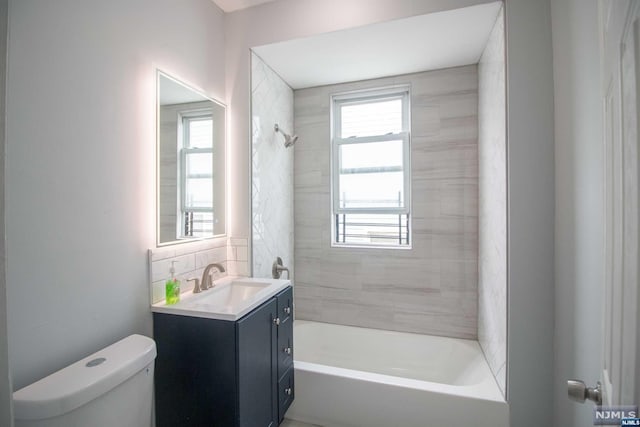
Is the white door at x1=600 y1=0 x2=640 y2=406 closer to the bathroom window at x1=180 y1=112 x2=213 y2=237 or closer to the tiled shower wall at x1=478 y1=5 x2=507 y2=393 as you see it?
the tiled shower wall at x1=478 y1=5 x2=507 y2=393

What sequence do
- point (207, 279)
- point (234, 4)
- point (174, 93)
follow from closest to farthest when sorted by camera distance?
1. point (174, 93)
2. point (207, 279)
3. point (234, 4)

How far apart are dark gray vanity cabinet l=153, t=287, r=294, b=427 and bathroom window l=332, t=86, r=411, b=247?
4.64 feet

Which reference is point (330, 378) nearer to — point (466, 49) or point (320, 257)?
point (320, 257)

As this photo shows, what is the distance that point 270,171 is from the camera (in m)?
2.33

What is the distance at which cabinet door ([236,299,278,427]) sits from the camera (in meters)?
1.29

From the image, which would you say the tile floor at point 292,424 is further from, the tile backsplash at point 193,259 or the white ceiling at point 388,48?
the white ceiling at point 388,48

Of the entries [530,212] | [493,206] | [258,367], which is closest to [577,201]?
[530,212]

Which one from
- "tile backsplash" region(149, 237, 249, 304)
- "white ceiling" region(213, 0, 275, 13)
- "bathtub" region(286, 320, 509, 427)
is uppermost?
"white ceiling" region(213, 0, 275, 13)

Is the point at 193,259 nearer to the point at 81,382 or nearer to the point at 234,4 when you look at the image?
the point at 81,382

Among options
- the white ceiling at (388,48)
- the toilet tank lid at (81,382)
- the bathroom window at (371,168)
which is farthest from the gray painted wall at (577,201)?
the toilet tank lid at (81,382)

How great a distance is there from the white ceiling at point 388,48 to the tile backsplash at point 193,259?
1437 millimetres

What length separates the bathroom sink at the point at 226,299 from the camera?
51.8 inches

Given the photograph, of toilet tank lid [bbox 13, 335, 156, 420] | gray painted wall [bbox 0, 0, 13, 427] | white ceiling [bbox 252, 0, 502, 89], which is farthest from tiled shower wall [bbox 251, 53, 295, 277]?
gray painted wall [bbox 0, 0, 13, 427]

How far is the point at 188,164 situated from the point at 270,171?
28.3 inches
